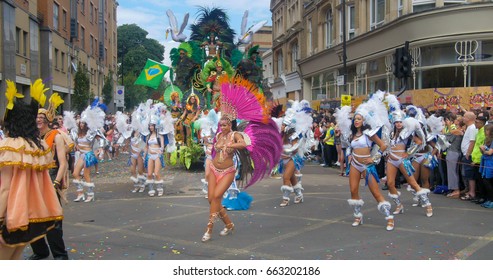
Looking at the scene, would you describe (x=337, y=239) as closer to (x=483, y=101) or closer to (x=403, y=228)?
(x=403, y=228)

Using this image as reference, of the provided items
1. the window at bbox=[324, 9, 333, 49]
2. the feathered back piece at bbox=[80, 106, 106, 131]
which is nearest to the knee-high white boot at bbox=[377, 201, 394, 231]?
the feathered back piece at bbox=[80, 106, 106, 131]

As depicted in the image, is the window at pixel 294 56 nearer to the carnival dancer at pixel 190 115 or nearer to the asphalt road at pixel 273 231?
the carnival dancer at pixel 190 115

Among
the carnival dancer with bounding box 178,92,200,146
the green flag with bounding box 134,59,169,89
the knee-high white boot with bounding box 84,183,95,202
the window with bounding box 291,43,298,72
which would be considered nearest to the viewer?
the knee-high white boot with bounding box 84,183,95,202

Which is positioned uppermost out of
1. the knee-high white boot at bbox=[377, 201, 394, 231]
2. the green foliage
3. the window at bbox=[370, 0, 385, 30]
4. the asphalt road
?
the window at bbox=[370, 0, 385, 30]

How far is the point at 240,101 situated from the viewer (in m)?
7.44

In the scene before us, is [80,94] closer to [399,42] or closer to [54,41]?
[54,41]

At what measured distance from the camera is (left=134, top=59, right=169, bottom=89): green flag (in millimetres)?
18031

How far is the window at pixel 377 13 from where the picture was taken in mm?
25797

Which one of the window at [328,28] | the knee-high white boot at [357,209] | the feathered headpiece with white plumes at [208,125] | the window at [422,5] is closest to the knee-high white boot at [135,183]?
the feathered headpiece with white plumes at [208,125]

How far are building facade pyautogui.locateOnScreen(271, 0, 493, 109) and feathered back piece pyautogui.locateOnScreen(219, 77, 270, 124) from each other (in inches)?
594

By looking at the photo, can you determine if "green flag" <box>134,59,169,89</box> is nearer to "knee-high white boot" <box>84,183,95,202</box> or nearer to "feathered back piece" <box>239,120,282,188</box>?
"knee-high white boot" <box>84,183,95,202</box>

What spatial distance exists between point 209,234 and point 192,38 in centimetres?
1302

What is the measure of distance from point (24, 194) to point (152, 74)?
46.7ft

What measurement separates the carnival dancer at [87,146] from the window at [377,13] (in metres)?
19.0
